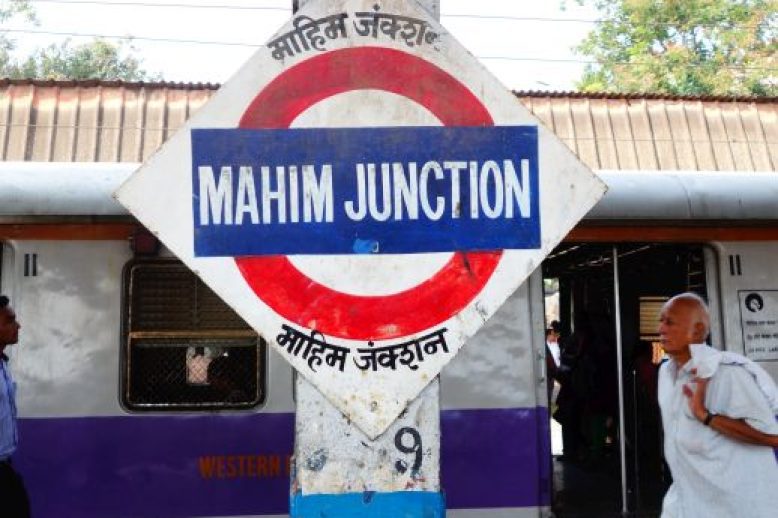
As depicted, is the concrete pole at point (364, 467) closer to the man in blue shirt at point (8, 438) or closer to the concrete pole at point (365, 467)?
the concrete pole at point (365, 467)

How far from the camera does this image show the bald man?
3.57 m

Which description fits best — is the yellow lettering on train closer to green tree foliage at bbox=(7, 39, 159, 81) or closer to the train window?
the train window

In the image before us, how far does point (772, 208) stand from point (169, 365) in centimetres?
376

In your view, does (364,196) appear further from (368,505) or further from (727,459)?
(727,459)

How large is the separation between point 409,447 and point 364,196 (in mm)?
621

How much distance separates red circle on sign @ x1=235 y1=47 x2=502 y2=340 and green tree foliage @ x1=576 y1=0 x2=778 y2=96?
1083 inches

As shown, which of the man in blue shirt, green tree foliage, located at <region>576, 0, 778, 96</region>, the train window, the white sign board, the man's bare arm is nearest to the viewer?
the man's bare arm

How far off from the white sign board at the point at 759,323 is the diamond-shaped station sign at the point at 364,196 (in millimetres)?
4463

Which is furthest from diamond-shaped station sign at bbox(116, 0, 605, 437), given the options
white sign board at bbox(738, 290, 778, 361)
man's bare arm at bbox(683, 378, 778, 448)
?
white sign board at bbox(738, 290, 778, 361)

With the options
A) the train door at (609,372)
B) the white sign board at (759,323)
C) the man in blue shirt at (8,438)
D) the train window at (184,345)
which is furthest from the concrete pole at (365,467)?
the train door at (609,372)

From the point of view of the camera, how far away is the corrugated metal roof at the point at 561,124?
1421 centimetres

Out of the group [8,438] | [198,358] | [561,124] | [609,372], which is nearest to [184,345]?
[198,358]

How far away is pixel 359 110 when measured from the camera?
7.64 ft

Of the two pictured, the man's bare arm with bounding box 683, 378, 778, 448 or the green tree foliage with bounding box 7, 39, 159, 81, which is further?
the green tree foliage with bounding box 7, 39, 159, 81
